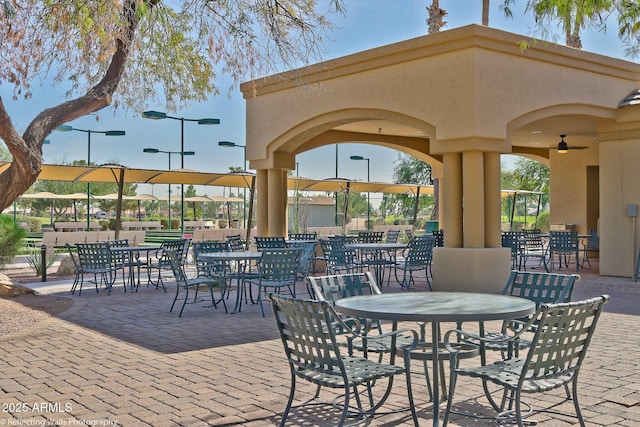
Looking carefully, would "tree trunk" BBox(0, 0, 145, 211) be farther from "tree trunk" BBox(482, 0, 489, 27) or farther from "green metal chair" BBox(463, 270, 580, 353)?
"tree trunk" BBox(482, 0, 489, 27)

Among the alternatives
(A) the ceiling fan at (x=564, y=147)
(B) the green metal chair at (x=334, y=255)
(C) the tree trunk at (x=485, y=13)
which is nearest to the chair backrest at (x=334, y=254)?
(B) the green metal chair at (x=334, y=255)

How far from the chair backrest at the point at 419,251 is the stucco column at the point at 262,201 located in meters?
5.24

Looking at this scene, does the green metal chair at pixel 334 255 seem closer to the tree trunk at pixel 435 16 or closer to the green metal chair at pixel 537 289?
the green metal chair at pixel 537 289

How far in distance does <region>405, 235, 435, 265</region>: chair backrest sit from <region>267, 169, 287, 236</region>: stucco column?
484cm

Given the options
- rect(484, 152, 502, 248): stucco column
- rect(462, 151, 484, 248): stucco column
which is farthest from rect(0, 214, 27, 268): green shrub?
rect(484, 152, 502, 248): stucco column

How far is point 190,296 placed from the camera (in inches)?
472

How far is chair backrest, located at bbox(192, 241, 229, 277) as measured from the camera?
1075 centimetres

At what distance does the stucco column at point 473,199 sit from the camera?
12148 mm

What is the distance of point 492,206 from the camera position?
12523mm

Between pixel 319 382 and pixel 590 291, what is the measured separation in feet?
30.4

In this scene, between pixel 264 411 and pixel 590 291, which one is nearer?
pixel 264 411

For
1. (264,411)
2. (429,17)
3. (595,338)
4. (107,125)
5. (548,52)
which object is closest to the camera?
(264,411)

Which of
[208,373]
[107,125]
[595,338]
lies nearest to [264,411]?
[208,373]

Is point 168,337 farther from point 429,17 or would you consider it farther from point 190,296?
point 429,17
